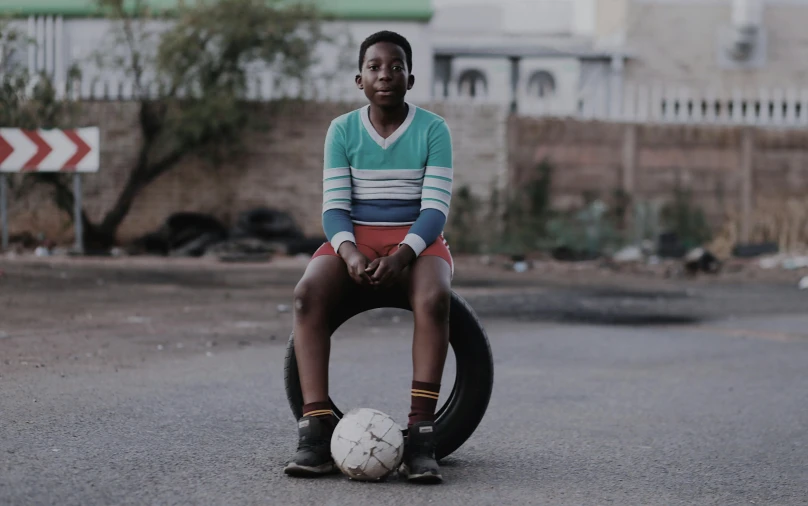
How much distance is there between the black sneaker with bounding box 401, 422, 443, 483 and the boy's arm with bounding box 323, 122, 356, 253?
80 cm

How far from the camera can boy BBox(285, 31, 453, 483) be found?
433 cm

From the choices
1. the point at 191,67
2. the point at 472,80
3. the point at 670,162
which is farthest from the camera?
the point at 472,80

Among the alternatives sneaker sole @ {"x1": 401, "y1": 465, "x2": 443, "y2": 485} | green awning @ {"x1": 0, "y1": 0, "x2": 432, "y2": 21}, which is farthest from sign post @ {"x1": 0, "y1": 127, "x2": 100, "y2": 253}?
sneaker sole @ {"x1": 401, "y1": 465, "x2": 443, "y2": 485}

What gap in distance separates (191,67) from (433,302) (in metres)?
14.3

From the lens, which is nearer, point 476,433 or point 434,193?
point 434,193

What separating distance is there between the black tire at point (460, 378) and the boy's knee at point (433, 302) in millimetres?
222

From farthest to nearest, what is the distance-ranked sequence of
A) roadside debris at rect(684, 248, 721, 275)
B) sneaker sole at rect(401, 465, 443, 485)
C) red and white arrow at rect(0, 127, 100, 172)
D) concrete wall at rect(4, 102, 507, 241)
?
concrete wall at rect(4, 102, 507, 241)
roadside debris at rect(684, 248, 721, 275)
red and white arrow at rect(0, 127, 100, 172)
sneaker sole at rect(401, 465, 443, 485)

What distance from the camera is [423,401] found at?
4.35m

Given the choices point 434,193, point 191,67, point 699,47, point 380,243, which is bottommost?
point 380,243

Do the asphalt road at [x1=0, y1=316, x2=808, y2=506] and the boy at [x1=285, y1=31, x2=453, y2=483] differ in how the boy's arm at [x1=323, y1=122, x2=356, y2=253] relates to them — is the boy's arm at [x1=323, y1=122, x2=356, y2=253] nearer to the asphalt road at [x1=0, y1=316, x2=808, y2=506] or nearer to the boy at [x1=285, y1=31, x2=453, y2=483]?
the boy at [x1=285, y1=31, x2=453, y2=483]

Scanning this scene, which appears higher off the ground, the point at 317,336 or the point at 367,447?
the point at 317,336

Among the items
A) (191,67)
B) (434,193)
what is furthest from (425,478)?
(191,67)

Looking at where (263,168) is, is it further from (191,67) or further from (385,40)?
(385,40)

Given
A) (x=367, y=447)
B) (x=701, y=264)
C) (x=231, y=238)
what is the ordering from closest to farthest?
(x=367, y=447) → (x=701, y=264) → (x=231, y=238)
